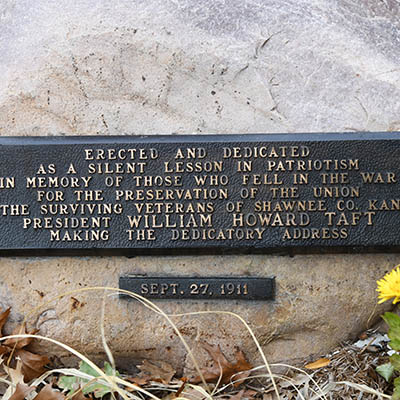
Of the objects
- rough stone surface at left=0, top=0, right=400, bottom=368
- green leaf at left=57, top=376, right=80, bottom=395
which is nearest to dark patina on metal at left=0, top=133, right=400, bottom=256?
rough stone surface at left=0, top=0, right=400, bottom=368

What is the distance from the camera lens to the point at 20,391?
2.10m

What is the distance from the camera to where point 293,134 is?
239 cm

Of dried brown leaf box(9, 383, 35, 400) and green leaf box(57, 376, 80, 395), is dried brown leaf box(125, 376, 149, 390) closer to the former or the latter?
green leaf box(57, 376, 80, 395)

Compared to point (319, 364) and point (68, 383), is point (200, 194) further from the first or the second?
point (68, 383)

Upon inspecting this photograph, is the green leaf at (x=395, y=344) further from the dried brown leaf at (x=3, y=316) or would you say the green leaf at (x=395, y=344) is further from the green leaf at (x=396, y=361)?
the dried brown leaf at (x=3, y=316)

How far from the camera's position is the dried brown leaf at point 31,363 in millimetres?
2348

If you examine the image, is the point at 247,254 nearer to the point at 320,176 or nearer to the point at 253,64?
the point at 320,176

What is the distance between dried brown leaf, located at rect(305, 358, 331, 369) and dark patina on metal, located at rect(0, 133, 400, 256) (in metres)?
0.56

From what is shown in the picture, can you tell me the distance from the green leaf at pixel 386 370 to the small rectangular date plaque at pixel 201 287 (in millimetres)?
601

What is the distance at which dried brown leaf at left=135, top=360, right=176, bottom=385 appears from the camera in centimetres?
231

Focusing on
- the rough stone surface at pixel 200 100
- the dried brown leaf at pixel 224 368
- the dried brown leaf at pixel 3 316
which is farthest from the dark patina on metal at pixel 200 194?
the dried brown leaf at pixel 224 368

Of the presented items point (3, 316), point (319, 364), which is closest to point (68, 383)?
point (3, 316)

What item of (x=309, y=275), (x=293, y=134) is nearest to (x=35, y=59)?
(x=293, y=134)

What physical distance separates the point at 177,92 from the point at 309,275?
3.88ft
